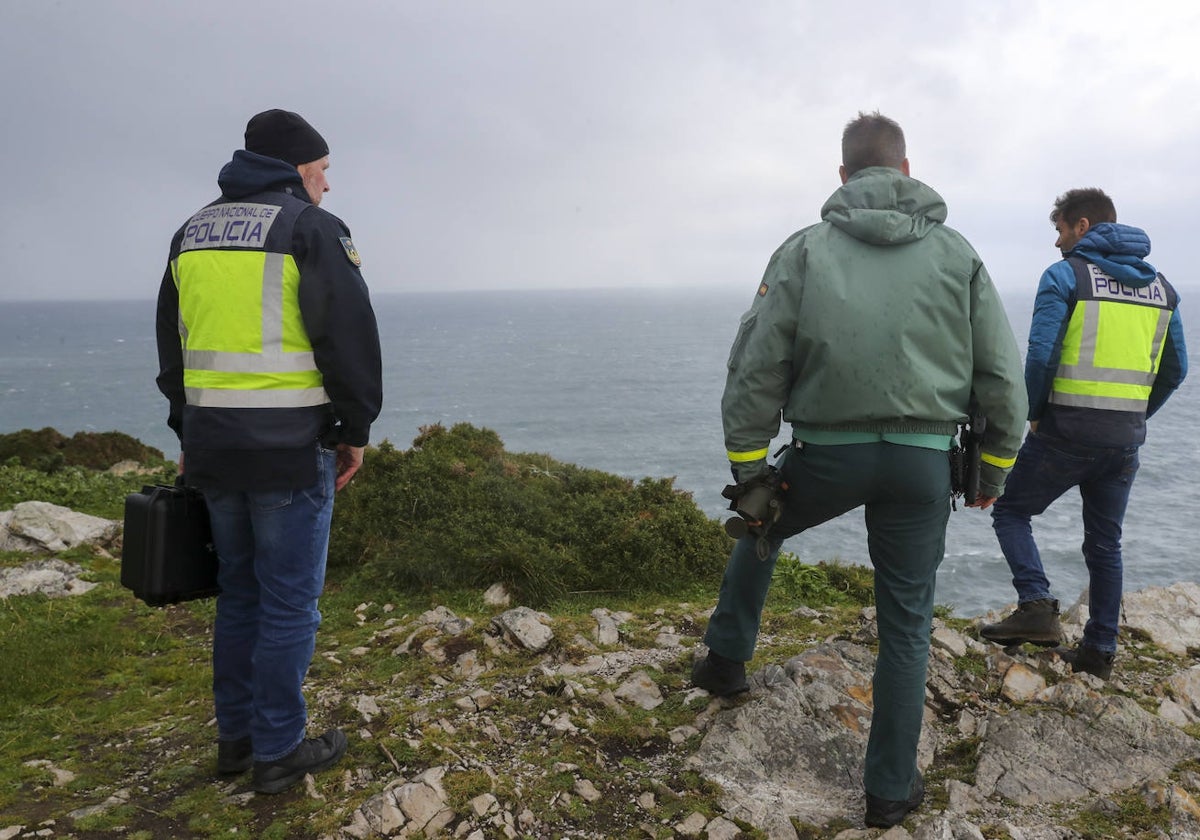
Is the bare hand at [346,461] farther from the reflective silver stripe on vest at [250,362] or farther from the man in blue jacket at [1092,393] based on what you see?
the man in blue jacket at [1092,393]

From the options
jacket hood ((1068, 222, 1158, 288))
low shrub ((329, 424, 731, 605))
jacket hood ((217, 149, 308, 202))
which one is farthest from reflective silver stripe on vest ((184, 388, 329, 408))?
jacket hood ((1068, 222, 1158, 288))

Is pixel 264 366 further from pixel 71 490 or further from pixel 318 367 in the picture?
pixel 71 490

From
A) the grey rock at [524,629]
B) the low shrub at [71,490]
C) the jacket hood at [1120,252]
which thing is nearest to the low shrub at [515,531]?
the grey rock at [524,629]

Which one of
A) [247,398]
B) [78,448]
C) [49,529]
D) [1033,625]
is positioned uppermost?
[247,398]

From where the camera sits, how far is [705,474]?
54875 millimetres

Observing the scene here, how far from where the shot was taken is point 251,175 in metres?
3.55

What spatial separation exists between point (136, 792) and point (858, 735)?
3.59m

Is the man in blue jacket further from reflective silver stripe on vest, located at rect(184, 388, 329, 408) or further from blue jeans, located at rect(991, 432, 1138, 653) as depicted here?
reflective silver stripe on vest, located at rect(184, 388, 329, 408)

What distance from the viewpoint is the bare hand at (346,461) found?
378cm

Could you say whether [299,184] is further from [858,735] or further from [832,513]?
[858,735]

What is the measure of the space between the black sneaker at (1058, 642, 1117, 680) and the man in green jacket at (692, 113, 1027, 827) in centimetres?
229

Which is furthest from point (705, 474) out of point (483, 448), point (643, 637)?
point (643, 637)

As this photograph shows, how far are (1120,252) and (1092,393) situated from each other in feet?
3.02

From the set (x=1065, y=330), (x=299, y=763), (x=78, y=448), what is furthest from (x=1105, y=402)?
(x=78, y=448)
